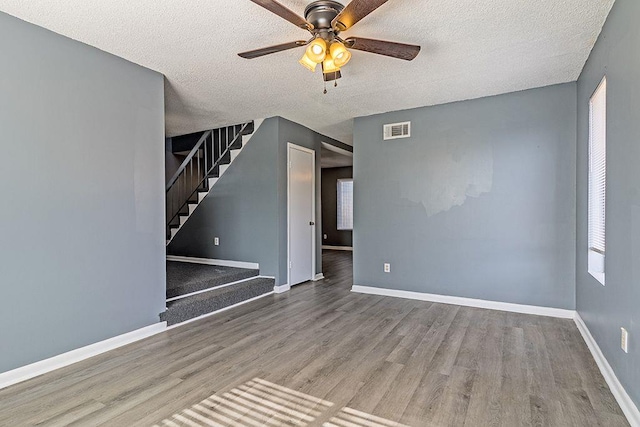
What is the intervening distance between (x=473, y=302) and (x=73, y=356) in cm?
399

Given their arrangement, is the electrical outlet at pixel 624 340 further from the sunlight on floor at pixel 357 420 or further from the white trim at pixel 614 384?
the sunlight on floor at pixel 357 420

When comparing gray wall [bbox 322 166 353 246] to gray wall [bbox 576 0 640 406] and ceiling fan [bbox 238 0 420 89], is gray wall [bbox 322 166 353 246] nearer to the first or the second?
gray wall [bbox 576 0 640 406]

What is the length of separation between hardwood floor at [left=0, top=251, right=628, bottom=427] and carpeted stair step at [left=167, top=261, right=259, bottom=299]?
0.54 meters

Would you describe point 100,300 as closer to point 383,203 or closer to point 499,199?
point 383,203

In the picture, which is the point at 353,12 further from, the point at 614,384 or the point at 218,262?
the point at 218,262

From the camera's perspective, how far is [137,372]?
236 cm

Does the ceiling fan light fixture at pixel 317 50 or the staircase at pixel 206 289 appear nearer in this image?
the ceiling fan light fixture at pixel 317 50

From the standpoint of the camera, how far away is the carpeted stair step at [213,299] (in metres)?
3.32

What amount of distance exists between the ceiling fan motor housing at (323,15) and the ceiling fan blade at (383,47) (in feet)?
0.49

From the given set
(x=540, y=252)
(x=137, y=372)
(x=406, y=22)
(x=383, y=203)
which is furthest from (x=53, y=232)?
(x=540, y=252)

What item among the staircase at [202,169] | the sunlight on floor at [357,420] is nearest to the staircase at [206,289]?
the staircase at [202,169]

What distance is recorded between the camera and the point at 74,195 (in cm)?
254

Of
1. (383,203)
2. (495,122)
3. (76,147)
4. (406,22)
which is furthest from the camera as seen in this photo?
(383,203)

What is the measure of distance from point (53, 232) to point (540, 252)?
4.53 meters
